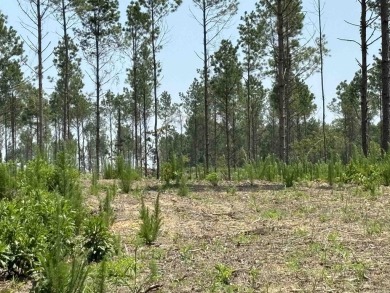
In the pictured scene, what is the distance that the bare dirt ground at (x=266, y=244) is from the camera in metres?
2.98

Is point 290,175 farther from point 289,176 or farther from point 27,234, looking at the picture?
point 27,234

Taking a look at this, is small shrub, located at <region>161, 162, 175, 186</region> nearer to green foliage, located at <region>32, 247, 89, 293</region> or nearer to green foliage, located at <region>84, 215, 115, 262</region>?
green foliage, located at <region>84, 215, 115, 262</region>

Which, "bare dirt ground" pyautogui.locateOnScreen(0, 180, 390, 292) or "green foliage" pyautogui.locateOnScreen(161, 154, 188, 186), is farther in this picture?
"green foliage" pyautogui.locateOnScreen(161, 154, 188, 186)

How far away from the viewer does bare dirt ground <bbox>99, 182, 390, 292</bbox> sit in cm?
299

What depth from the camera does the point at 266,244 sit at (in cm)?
390

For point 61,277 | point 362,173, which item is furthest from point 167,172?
point 61,277

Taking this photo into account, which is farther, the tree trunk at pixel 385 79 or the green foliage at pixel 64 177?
the tree trunk at pixel 385 79

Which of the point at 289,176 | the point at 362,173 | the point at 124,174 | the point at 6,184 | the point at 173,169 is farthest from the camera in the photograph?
the point at 173,169

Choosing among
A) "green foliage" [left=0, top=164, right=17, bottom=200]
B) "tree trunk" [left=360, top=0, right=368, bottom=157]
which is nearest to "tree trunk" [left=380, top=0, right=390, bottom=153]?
"tree trunk" [left=360, top=0, right=368, bottom=157]

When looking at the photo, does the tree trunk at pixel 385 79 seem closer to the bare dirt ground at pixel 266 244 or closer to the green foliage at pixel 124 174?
the bare dirt ground at pixel 266 244

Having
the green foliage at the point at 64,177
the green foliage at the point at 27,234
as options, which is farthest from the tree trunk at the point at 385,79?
the green foliage at the point at 27,234

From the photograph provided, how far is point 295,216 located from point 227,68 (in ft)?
66.3

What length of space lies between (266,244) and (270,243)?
0.15 feet

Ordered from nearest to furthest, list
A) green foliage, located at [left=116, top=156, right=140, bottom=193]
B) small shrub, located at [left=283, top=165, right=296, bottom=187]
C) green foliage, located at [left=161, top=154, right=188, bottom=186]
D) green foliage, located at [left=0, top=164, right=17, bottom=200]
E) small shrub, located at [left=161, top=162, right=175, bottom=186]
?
green foliage, located at [left=0, top=164, right=17, bottom=200], green foliage, located at [left=116, top=156, right=140, bottom=193], small shrub, located at [left=283, top=165, right=296, bottom=187], green foliage, located at [left=161, top=154, right=188, bottom=186], small shrub, located at [left=161, top=162, right=175, bottom=186]
